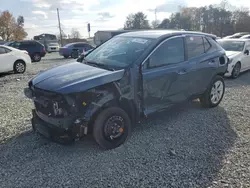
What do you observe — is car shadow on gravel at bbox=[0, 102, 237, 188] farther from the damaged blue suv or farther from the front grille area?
the front grille area

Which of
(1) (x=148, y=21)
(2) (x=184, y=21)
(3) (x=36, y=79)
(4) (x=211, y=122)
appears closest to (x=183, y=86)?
(4) (x=211, y=122)

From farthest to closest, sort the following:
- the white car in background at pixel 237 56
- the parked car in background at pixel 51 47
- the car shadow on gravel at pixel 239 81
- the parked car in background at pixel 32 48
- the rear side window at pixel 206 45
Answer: the parked car in background at pixel 51 47
the parked car in background at pixel 32 48
the white car in background at pixel 237 56
the car shadow on gravel at pixel 239 81
the rear side window at pixel 206 45

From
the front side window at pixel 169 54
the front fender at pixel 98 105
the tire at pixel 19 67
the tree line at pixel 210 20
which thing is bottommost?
the front fender at pixel 98 105

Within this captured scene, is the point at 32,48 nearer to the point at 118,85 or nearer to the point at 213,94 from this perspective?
the point at 213,94

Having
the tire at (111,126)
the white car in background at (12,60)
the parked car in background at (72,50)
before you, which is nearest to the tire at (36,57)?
the parked car in background at (72,50)

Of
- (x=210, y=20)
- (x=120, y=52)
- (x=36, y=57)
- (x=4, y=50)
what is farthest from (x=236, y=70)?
(x=210, y=20)

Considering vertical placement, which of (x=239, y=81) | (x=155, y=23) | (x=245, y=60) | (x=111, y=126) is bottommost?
(x=239, y=81)

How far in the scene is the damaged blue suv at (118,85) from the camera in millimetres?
3227

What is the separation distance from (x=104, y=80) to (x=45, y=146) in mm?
1461

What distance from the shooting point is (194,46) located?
469 cm

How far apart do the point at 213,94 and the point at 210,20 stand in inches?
1900

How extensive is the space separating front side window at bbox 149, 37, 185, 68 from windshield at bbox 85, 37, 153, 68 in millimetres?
227

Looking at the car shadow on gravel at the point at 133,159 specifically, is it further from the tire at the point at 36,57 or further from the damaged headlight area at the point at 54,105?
the tire at the point at 36,57

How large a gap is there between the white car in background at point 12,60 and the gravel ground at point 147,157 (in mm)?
6084
